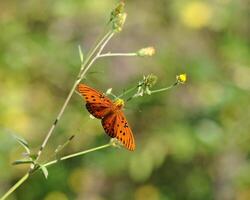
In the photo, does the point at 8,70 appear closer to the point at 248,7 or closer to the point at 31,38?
the point at 31,38

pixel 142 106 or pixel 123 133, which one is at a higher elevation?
pixel 123 133

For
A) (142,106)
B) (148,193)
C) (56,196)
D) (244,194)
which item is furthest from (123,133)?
(244,194)

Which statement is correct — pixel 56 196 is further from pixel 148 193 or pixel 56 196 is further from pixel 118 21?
pixel 118 21

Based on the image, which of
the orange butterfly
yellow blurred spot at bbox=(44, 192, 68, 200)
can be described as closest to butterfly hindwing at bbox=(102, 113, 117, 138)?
the orange butterfly

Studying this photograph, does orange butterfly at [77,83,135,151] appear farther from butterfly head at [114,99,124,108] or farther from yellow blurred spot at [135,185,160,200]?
yellow blurred spot at [135,185,160,200]

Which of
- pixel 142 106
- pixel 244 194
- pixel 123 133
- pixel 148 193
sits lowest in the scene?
pixel 244 194

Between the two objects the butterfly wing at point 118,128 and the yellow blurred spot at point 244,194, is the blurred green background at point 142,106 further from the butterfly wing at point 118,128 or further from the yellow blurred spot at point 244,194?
the butterfly wing at point 118,128

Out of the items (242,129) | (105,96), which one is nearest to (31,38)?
(242,129)

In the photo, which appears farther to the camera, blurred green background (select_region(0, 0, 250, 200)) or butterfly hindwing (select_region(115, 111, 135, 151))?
blurred green background (select_region(0, 0, 250, 200))
